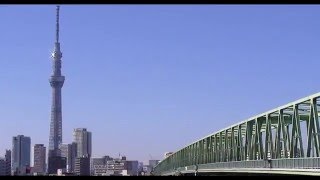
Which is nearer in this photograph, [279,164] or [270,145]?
[279,164]

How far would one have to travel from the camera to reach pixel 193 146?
142 meters

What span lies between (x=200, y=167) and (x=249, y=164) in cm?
4363

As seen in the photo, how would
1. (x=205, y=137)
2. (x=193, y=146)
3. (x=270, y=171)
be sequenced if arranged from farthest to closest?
(x=193, y=146), (x=205, y=137), (x=270, y=171)

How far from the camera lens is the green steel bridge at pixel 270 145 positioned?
184 ft

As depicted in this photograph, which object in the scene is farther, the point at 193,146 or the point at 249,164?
the point at 193,146

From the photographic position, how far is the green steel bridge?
56156mm

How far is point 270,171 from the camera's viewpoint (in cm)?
5944

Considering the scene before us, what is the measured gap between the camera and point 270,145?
74750mm
